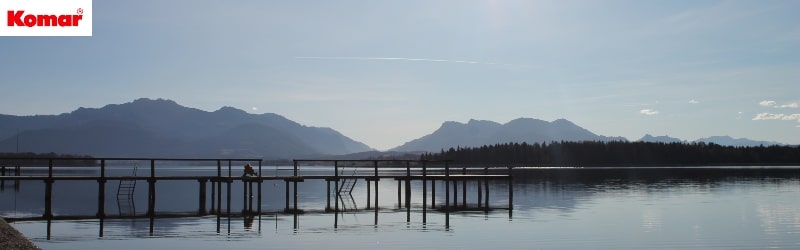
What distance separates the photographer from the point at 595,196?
67625mm

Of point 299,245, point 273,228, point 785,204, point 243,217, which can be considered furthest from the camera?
point 785,204

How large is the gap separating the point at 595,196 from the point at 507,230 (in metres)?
32.3

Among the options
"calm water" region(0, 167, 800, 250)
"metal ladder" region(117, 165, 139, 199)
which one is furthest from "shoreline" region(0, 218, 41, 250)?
"metal ladder" region(117, 165, 139, 199)

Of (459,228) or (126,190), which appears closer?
(459,228)

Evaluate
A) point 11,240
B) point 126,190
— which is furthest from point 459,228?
point 126,190

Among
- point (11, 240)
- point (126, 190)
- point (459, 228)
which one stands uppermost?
point (11, 240)

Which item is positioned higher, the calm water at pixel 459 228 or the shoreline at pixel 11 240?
the shoreline at pixel 11 240

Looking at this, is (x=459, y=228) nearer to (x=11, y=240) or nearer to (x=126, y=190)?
(x=11, y=240)

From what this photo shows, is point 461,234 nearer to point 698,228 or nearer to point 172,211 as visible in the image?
point 698,228

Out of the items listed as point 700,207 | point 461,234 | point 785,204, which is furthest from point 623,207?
point 461,234

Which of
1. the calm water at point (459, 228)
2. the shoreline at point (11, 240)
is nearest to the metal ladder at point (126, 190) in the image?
the calm water at point (459, 228)

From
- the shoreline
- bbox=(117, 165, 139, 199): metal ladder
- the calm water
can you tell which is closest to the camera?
the shoreline

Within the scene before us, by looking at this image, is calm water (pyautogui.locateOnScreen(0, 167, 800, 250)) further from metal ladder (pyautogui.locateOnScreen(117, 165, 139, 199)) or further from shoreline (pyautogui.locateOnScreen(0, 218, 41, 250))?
metal ladder (pyautogui.locateOnScreen(117, 165, 139, 199))

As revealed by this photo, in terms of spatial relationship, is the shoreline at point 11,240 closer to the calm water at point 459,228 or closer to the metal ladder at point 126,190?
the calm water at point 459,228
